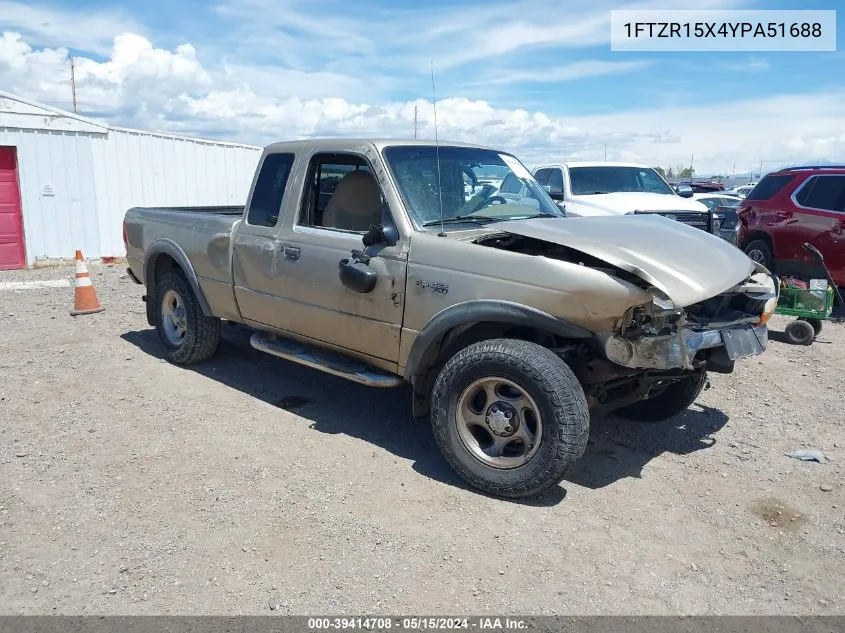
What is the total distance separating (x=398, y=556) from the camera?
3.51 meters

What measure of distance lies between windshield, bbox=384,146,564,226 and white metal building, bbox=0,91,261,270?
11678 mm

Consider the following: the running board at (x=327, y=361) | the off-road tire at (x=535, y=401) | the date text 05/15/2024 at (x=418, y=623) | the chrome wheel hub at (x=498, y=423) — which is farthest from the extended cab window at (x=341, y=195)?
the date text 05/15/2024 at (x=418, y=623)

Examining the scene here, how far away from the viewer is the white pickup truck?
10.1 metres

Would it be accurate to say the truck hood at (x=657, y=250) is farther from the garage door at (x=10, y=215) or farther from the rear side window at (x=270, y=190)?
the garage door at (x=10, y=215)

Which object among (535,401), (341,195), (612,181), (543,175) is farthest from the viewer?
(543,175)

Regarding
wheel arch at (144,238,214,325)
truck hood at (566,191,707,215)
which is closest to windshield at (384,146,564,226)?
wheel arch at (144,238,214,325)

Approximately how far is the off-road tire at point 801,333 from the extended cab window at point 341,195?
5105mm

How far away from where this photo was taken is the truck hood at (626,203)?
994 centimetres

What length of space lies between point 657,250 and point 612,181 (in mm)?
7486

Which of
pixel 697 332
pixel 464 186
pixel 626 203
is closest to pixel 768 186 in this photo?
pixel 626 203

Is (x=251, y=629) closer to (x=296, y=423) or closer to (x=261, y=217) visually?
(x=296, y=423)

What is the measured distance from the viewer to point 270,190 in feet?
18.2

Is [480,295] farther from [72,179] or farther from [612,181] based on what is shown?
[72,179]

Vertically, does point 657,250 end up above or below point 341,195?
below
